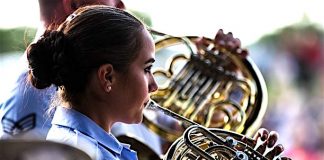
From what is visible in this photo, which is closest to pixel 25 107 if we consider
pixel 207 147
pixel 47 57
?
pixel 47 57

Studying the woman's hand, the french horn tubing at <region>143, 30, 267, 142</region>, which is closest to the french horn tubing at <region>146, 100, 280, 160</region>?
the woman's hand

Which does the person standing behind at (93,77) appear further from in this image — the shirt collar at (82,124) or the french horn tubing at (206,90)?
the french horn tubing at (206,90)

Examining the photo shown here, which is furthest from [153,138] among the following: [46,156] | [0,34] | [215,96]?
[0,34]

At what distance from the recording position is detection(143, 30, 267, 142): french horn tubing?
221cm

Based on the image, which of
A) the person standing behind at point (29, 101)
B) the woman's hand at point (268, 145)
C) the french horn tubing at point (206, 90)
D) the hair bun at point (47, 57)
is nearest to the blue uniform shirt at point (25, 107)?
the person standing behind at point (29, 101)

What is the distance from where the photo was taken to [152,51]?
1.49 meters

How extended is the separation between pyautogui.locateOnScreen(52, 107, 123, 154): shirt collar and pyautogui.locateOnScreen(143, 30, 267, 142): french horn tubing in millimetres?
756

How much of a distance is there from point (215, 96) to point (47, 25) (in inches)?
31.3

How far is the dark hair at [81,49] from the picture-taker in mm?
1404

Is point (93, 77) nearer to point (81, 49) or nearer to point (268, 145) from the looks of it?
point (81, 49)

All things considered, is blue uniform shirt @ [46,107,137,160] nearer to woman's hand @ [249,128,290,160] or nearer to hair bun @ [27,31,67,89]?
hair bun @ [27,31,67,89]

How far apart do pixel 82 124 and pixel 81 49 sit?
0.12m

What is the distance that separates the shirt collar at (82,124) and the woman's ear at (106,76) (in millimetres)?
58

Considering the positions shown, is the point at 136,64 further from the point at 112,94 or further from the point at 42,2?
the point at 42,2
